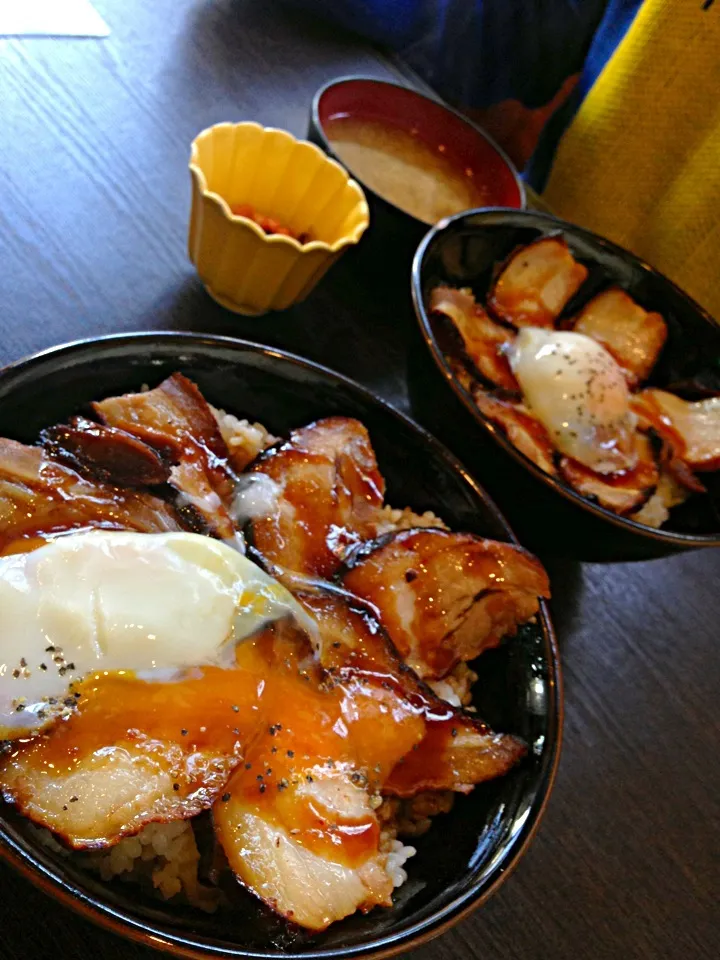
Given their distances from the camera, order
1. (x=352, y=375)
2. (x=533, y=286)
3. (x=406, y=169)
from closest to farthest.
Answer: (x=352, y=375) → (x=533, y=286) → (x=406, y=169)

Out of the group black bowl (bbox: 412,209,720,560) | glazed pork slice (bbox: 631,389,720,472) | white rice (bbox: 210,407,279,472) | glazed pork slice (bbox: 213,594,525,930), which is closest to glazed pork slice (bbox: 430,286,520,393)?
black bowl (bbox: 412,209,720,560)

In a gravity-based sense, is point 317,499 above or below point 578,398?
below

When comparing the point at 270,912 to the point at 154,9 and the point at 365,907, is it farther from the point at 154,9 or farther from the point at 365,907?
the point at 154,9

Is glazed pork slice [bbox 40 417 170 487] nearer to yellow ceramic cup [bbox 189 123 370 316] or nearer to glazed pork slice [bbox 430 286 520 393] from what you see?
yellow ceramic cup [bbox 189 123 370 316]

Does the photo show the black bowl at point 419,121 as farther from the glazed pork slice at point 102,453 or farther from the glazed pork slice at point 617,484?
the glazed pork slice at point 102,453

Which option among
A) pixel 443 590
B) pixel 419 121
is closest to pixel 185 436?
pixel 443 590

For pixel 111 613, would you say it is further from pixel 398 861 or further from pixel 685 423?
pixel 685 423
